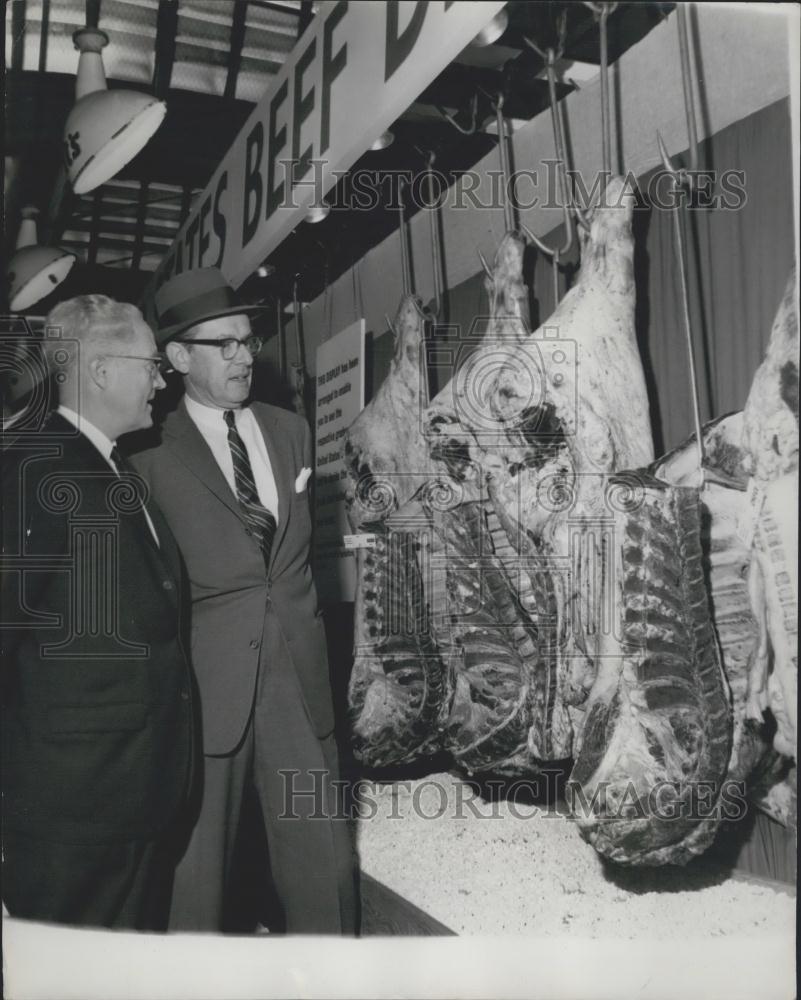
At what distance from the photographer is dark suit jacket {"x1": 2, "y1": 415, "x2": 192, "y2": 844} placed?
209 cm

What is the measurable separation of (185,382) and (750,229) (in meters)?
1.38

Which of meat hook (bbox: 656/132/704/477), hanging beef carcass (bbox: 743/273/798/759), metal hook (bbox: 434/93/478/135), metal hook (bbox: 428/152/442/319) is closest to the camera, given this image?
hanging beef carcass (bbox: 743/273/798/759)

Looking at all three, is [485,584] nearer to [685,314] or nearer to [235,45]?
[685,314]

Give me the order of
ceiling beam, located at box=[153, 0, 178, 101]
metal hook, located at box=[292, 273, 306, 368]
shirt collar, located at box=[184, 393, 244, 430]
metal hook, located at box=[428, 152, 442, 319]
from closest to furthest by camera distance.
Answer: shirt collar, located at box=[184, 393, 244, 430] → ceiling beam, located at box=[153, 0, 178, 101] → metal hook, located at box=[428, 152, 442, 319] → metal hook, located at box=[292, 273, 306, 368]

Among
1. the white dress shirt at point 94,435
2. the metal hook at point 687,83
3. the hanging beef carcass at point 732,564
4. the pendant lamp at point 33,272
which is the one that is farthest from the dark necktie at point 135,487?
the metal hook at point 687,83

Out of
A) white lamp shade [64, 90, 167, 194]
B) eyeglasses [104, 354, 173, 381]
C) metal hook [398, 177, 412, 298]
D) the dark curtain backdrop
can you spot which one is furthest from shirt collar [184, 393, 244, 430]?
the dark curtain backdrop

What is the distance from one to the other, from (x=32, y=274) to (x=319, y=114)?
0.89 metres

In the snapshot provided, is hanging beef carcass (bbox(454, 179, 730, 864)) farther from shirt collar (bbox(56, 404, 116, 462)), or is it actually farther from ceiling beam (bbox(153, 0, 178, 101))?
ceiling beam (bbox(153, 0, 178, 101))

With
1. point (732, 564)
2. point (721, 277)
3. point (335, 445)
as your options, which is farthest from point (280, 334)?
point (732, 564)

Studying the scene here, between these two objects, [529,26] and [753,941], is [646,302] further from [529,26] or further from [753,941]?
[753,941]

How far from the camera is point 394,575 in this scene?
3.04m

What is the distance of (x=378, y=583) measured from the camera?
304 centimetres

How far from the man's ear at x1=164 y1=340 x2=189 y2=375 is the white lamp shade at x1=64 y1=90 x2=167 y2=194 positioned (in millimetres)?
611

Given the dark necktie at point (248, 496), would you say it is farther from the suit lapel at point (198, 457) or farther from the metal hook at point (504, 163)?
the metal hook at point (504, 163)
